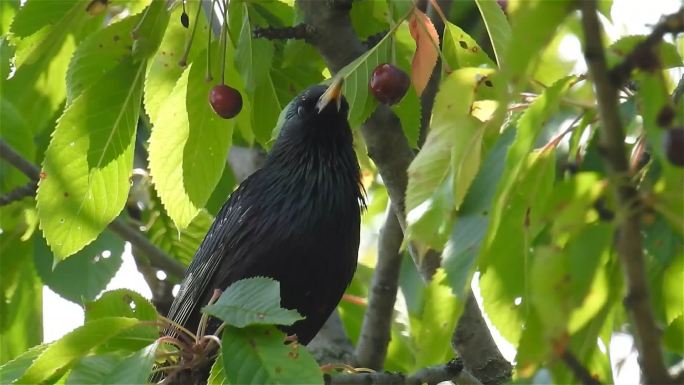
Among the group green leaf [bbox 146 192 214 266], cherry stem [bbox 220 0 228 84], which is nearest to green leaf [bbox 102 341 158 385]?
cherry stem [bbox 220 0 228 84]

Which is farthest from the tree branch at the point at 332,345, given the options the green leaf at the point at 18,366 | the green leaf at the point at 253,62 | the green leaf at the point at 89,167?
the green leaf at the point at 18,366

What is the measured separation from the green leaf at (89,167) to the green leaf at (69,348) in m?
0.84

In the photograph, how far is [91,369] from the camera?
112 inches

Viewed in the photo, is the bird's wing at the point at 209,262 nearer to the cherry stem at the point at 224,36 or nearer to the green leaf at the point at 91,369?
the cherry stem at the point at 224,36

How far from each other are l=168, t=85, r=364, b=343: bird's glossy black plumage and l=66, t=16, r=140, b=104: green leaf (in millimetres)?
881

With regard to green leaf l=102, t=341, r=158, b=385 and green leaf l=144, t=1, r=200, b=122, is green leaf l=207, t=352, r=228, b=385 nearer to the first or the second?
green leaf l=102, t=341, r=158, b=385

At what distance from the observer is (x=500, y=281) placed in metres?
2.85

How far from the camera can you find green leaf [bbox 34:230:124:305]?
550 centimetres

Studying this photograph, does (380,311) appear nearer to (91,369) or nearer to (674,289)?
(674,289)

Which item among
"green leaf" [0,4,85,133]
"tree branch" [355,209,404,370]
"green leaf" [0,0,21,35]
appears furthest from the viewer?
"tree branch" [355,209,404,370]

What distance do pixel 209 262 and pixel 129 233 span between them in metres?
1.18

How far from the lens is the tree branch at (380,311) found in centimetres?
559

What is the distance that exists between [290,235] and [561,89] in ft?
7.06

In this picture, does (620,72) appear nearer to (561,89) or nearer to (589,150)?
(561,89)
